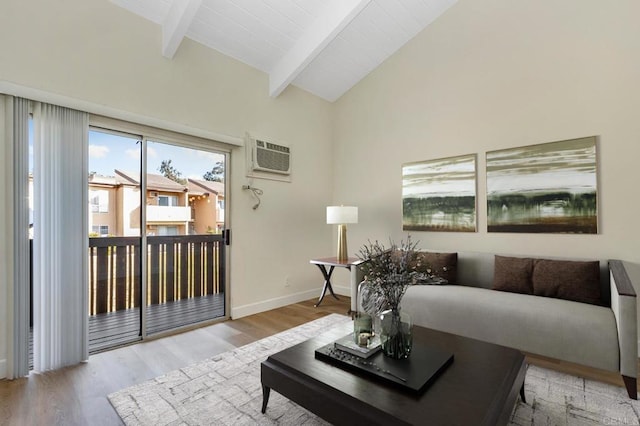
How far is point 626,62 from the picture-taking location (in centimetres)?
274

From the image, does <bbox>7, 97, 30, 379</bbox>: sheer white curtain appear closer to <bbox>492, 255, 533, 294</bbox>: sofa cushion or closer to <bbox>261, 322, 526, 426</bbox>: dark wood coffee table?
<bbox>261, 322, 526, 426</bbox>: dark wood coffee table

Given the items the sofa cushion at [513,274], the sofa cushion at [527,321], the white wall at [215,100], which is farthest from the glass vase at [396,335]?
the white wall at [215,100]

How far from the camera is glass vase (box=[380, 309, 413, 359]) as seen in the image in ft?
5.64

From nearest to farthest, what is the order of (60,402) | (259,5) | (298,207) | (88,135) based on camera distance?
(60,402) < (88,135) < (259,5) < (298,207)

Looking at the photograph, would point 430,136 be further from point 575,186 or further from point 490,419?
point 490,419

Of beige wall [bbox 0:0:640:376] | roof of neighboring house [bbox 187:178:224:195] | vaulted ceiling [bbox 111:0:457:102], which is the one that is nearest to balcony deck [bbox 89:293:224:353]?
beige wall [bbox 0:0:640:376]

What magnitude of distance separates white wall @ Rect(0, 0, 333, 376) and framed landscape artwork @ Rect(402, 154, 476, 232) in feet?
4.54

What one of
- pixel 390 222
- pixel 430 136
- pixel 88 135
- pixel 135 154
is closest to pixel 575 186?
pixel 430 136

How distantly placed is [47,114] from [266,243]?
247 cm

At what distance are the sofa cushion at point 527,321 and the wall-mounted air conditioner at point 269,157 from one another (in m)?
2.30

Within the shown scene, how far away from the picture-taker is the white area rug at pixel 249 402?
5.90 ft

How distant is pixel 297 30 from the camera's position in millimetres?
3555

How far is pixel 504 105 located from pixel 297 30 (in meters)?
2.43

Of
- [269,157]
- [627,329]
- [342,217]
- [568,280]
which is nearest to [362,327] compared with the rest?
[627,329]
